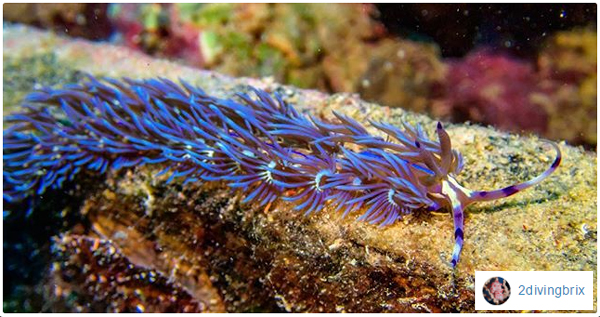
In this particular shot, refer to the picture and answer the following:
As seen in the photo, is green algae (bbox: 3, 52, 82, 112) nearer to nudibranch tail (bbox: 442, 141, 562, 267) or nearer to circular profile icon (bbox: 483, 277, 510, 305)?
nudibranch tail (bbox: 442, 141, 562, 267)

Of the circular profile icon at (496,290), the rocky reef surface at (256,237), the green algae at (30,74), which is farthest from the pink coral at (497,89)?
the green algae at (30,74)

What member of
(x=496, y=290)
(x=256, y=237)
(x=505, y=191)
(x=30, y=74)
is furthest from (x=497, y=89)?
(x=30, y=74)

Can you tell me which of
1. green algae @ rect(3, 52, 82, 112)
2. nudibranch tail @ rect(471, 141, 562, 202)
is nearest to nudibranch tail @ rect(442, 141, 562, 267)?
nudibranch tail @ rect(471, 141, 562, 202)

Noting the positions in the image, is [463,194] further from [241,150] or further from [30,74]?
[30,74]

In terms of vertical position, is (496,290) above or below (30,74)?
above

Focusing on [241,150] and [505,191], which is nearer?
[505,191]

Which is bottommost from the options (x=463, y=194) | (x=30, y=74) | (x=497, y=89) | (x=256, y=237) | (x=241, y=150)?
(x=256, y=237)

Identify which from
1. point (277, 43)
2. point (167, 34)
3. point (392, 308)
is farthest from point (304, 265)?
point (167, 34)

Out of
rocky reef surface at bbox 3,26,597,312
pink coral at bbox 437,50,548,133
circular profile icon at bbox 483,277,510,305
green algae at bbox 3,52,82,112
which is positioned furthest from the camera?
pink coral at bbox 437,50,548,133
